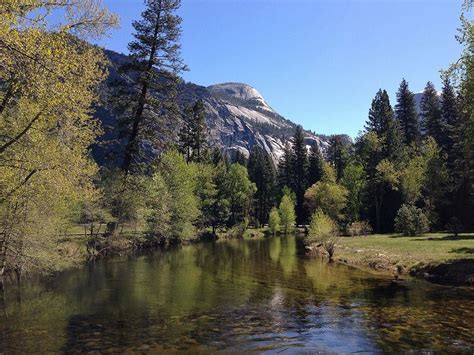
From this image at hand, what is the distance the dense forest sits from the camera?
37.9 ft

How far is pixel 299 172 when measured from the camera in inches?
3984

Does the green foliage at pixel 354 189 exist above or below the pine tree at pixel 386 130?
below

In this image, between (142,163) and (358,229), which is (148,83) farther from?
(358,229)

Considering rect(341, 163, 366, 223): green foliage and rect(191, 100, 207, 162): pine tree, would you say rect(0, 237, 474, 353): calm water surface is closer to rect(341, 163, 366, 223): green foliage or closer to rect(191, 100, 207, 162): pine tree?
rect(341, 163, 366, 223): green foliage

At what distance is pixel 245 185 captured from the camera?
84312 millimetres

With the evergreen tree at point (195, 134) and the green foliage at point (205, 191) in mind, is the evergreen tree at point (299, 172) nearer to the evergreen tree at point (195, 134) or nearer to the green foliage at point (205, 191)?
the evergreen tree at point (195, 134)

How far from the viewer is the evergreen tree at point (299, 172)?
98312mm

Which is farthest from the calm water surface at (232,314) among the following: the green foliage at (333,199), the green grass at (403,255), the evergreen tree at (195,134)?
the evergreen tree at (195,134)

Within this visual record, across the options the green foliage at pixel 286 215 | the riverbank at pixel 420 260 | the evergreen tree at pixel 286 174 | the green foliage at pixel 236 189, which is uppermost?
the evergreen tree at pixel 286 174

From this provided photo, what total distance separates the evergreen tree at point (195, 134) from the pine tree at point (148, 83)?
38245 mm

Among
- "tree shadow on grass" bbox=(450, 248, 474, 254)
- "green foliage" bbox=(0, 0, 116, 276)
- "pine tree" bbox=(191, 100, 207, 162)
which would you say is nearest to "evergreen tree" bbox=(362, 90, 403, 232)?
"pine tree" bbox=(191, 100, 207, 162)

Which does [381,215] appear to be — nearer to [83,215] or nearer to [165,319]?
[83,215]

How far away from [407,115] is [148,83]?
2343 inches

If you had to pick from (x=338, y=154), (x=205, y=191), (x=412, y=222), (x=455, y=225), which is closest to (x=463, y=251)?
(x=455, y=225)
